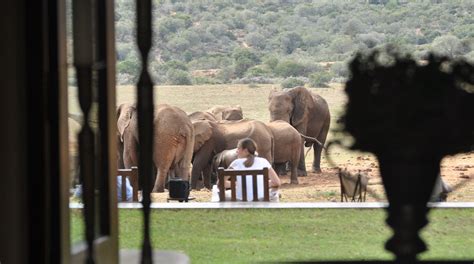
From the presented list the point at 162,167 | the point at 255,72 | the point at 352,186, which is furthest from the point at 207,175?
the point at 255,72

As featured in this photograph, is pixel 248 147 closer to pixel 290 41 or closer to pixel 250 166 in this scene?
pixel 250 166

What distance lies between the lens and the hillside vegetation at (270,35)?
930 cm

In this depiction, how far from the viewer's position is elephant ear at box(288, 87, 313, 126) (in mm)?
8555

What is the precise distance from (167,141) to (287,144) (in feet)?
4.18

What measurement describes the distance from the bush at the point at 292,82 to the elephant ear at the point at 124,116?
2101 millimetres

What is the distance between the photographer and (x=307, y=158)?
952 centimetres

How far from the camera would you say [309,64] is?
977 cm

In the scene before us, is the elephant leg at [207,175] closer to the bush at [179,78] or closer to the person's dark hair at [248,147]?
the bush at [179,78]

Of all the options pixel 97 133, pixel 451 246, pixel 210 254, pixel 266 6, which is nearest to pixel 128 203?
pixel 210 254

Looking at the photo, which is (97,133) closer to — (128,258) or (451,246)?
(128,258)

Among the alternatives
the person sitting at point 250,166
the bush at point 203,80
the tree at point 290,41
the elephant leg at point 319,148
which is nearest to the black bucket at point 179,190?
the person sitting at point 250,166

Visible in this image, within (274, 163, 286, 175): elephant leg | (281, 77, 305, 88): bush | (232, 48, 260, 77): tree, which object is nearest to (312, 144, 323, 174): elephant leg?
(274, 163, 286, 175): elephant leg

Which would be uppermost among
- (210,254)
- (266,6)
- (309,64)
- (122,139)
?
(266,6)

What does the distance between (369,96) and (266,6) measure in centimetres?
898
